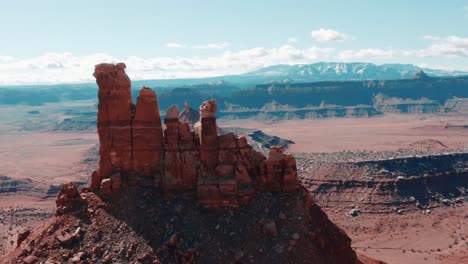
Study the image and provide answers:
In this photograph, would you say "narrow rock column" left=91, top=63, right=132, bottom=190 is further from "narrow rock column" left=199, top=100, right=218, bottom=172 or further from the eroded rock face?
"narrow rock column" left=199, top=100, right=218, bottom=172

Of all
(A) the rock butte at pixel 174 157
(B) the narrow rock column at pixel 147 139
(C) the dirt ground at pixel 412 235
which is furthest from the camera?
(C) the dirt ground at pixel 412 235

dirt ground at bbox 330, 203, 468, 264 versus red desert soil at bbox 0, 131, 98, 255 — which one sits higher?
dirt ground at bbox 330, 203, 468, 264

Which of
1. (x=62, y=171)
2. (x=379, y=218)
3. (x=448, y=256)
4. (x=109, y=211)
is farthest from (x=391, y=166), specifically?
(x=62, y=171)

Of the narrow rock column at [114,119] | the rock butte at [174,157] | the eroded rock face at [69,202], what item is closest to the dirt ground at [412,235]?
the rock butte at [174,157]

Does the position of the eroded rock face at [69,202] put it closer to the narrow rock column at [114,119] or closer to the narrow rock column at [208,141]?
the narrow rock column at [114,119]

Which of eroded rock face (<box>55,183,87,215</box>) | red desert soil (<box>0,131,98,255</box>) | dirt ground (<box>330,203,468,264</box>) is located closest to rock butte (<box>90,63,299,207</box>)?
eroded rock face (<box>55,183,87,215</box>)

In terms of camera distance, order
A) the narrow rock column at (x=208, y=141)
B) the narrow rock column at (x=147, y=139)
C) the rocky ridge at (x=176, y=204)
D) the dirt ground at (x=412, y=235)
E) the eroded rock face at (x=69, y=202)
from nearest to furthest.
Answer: the rocky ridge at (x=176, y=204) → the eroded rock face at (x=69, y=202) → the narrow rock column at (x=208, y=141) → the narrow rock column at (x=147, y=139) → the dirt ground at (x=412, y=235)

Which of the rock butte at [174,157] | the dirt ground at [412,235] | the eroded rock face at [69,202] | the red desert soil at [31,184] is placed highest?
the rock butte at [174,157]

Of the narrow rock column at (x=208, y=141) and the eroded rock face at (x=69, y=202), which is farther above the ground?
the narrow rock column at (x=208, y=141)
